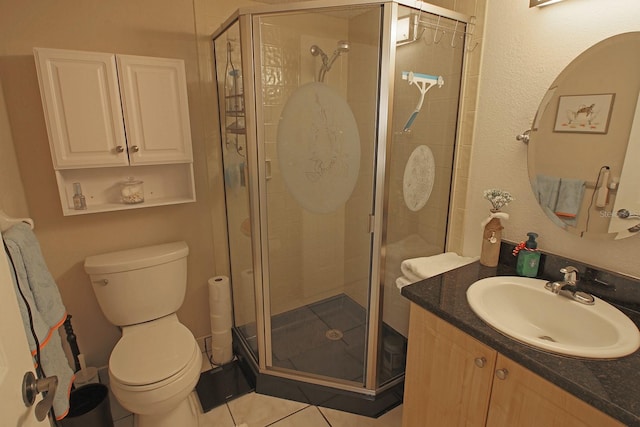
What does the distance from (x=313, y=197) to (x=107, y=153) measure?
3.41 ft

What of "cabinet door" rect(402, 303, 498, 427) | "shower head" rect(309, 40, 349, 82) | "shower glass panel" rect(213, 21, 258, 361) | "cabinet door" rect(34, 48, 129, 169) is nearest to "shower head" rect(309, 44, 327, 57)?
"shower head" rect(309, 40, 349, 82)

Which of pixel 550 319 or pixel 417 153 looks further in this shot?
pixel 417 153

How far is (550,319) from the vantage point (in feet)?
3.97

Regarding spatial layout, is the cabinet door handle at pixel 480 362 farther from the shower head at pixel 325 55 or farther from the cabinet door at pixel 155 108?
the cabinet door at pixel 155 108

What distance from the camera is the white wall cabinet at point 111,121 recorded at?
153 cm

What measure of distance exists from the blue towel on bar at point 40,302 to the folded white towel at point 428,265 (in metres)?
1.43

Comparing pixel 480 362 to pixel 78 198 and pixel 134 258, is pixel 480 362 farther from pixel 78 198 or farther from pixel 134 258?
pixel 78 198

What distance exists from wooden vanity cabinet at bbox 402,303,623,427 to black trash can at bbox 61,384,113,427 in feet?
4.54

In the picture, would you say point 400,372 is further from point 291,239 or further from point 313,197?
point 313,197

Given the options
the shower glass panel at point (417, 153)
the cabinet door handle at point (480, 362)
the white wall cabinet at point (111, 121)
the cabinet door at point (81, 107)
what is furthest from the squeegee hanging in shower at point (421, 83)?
the cabinet door at point (81, 107)

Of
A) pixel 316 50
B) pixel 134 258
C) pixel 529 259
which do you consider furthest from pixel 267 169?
pixel 529 259

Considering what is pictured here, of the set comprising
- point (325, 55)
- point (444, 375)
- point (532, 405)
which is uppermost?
point (325, 55)

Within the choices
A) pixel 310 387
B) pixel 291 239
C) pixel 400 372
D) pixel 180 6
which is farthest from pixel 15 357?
pixel 180 6

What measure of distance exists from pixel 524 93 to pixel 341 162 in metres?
0.83
